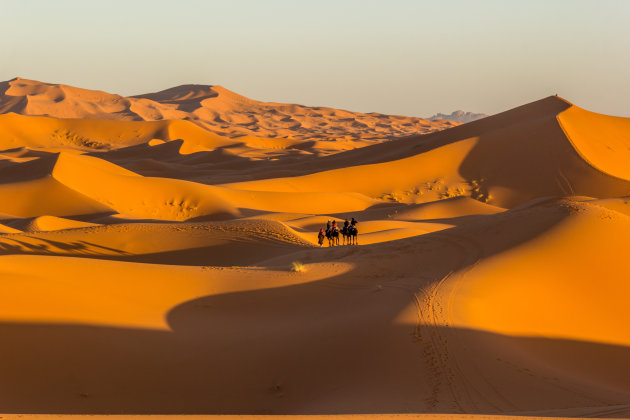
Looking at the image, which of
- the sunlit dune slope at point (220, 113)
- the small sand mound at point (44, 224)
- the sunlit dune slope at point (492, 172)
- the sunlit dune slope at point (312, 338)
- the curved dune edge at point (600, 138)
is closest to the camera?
the sunlit dune slope at point (312, 338)

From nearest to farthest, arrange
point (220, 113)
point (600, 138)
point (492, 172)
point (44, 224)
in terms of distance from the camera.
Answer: point (44, 224) → point (492, 172) → point (600, 138) → point (220, 113)

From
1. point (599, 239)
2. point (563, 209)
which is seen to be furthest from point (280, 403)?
point (563, 209)

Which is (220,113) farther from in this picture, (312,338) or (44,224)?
(312,338)

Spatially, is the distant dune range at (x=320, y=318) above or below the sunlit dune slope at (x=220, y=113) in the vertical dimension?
above

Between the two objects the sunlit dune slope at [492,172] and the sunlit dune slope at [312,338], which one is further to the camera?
the sunlit dune slope at [492,172]

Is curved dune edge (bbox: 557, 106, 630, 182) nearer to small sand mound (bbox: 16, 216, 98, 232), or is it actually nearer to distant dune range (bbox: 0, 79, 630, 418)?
distant dune range (bbox: 0, 79, 630, 418)

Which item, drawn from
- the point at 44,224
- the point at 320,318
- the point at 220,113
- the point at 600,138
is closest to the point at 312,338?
the point at 320,318

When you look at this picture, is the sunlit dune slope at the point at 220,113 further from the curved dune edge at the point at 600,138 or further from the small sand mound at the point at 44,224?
the small sand mound at the point at 44,224

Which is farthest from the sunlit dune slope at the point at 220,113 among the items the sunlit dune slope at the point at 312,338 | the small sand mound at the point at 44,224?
the sunlit dune slope at the point at 312,338

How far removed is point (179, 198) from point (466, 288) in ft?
67.8

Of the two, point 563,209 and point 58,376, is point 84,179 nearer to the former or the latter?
point 563,209

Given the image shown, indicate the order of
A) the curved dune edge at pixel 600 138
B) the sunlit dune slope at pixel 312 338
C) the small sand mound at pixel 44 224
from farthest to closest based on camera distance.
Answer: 1. the curved dune edge at pixel 600 138
2. the small sand mound at pixel 44 224
3. the sunlit dune slope at pixel 312 338

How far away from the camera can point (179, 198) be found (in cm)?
3011

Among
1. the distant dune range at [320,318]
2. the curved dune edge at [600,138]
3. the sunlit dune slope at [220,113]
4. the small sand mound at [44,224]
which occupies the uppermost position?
the curved dune edge at [600,138]
